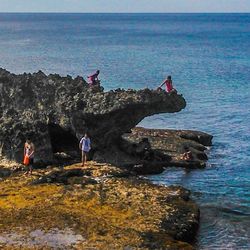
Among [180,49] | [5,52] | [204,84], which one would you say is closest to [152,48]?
[180,49]

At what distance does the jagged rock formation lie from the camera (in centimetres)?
4197

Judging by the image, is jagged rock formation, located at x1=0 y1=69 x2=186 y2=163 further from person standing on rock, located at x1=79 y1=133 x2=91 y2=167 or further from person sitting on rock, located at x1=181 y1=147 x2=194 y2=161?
person sitting on rock, located at x1=181 y1=147 x2=194 y2=161

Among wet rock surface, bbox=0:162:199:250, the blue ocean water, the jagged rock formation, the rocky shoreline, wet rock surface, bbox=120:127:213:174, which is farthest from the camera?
wet rock surface, bbox=120:127:213:174

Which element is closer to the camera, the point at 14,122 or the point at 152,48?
the point at 14,122

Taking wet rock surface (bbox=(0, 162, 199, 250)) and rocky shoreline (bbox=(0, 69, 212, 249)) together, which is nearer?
wet rock surface (bbox=(0, 162, 199, 250))

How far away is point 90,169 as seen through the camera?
126ft

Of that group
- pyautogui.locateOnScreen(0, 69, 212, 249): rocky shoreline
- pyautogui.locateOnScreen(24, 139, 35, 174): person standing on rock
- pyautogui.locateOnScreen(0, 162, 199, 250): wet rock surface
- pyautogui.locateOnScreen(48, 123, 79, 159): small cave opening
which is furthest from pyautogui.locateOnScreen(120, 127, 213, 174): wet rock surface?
pyautogui.locateOnScreen(24, 139, 35, 174): person standing on rock

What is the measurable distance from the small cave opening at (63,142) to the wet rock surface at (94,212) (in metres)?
5.29

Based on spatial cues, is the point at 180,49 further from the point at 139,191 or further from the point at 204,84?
the point at 139,191

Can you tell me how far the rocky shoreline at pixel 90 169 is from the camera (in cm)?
2828

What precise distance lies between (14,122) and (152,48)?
12805 centimetres

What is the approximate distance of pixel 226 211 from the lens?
3619cm

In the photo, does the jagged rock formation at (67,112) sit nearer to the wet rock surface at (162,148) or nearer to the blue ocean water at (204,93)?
the wet rock surface at (162,148)

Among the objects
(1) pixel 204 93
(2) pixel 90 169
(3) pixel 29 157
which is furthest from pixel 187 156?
(1) pixel 204 93
